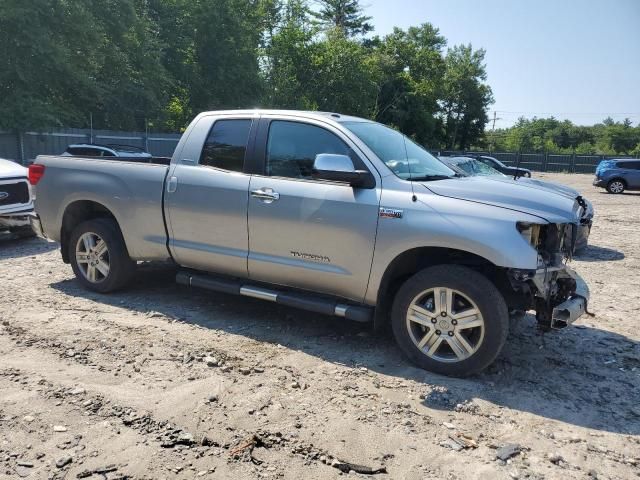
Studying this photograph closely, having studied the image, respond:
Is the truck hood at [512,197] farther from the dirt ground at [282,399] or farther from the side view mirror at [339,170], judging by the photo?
the dirt ground at [282,399]

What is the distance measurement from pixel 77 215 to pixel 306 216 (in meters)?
3.04

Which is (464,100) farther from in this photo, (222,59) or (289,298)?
(289,298)

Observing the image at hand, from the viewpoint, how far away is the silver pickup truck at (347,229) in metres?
3.91

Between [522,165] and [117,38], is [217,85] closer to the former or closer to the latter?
[117,38]

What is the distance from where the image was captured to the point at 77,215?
19.9 feet

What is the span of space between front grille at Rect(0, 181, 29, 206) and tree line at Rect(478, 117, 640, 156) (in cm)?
7121

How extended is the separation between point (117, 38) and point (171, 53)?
7682mm

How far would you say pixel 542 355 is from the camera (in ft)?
15.1

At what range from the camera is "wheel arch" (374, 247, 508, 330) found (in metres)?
4.09

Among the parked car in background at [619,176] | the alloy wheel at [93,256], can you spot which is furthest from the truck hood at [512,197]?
the parked car in background at [619,176]

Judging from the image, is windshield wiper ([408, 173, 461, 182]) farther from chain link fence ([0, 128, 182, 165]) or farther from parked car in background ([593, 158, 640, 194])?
parked car in background ([593, 158, 640, 194])

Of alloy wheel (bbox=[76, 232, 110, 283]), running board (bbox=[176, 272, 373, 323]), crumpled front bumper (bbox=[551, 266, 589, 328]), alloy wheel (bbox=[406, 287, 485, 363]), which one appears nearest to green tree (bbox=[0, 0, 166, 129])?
alloy wheel (bbox=[76, 232, 110, 283])

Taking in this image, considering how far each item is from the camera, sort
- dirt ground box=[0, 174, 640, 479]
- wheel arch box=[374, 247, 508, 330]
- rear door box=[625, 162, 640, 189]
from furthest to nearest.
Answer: rear door box=[625, 162, 640, 189], wheel arch box=[374, 247, 508, 330], dirt ground box=[0, 174, 640, 479]

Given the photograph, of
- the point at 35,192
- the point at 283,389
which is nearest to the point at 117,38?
the point at 35,192
